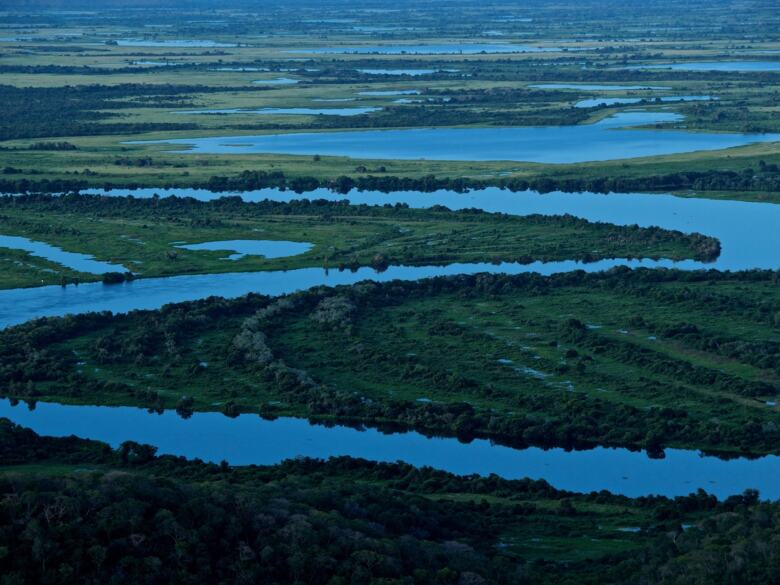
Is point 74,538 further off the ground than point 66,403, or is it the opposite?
point 74,538

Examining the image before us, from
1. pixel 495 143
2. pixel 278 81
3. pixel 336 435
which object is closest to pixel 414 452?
pixel 336 435

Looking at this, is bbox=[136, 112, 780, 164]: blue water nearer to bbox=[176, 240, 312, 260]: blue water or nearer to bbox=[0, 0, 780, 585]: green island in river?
bbox=[0, 0, 780, 585]: green island in river

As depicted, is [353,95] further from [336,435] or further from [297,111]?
[336,435]

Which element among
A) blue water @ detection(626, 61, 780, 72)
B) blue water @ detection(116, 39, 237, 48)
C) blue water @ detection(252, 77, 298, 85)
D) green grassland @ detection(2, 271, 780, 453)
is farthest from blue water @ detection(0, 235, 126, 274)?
blue water @ detection(116, 39, 237, 48)

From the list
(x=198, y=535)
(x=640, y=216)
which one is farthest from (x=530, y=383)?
(x=640, y=216)

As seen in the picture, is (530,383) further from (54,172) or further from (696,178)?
(54,172)

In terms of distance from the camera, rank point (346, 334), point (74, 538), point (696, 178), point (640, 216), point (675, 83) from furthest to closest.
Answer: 1. point (675, 83)
2. point (696, 178)
3. point (640, 216)
4. point (346, 334)
5. point (74, 538)
